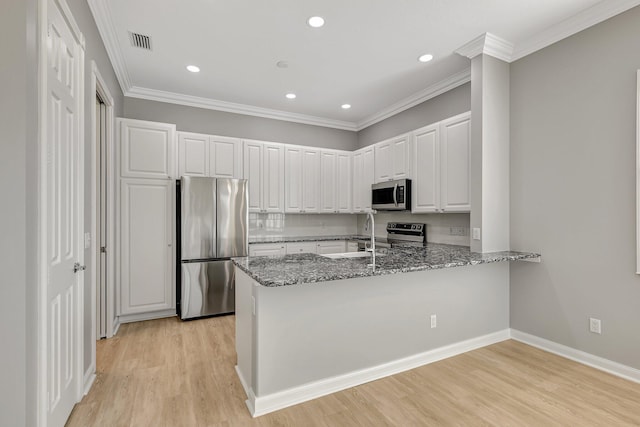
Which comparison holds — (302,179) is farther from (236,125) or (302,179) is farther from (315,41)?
(315,41)

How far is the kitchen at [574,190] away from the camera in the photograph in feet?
7.88

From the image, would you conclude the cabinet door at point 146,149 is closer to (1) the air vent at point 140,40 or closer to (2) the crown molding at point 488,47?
(1) the air vent at point 140,40

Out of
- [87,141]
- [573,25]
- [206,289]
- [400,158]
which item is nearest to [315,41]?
[400,158]

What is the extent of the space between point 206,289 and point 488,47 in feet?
13.3

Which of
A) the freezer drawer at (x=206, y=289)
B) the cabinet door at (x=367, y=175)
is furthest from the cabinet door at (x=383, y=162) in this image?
the freezer drawer at (x=206, y=289)

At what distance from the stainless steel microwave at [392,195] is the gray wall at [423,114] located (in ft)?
3.11

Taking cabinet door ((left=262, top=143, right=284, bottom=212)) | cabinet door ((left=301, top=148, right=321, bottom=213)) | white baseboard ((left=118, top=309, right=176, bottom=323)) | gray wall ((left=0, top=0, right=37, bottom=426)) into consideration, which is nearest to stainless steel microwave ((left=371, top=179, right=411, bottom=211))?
cabinet door ((left=301, top=148, right=321, bottom=213))

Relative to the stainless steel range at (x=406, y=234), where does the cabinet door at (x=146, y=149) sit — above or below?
above

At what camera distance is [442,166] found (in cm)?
354

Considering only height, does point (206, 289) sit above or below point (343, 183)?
below

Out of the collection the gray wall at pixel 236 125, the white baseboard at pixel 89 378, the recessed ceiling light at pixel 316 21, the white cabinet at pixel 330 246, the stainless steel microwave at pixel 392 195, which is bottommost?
the white baseboard at pixel 89 378

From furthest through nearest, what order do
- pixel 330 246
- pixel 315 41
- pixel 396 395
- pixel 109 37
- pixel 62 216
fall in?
pixel 330 246 → pixel 315 41 → pixel 109 37 → pixel 396 395 → pixel 62 216

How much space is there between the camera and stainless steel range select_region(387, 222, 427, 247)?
4.20m

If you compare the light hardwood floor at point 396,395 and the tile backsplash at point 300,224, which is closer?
the light hardwood floor at point 396,395
